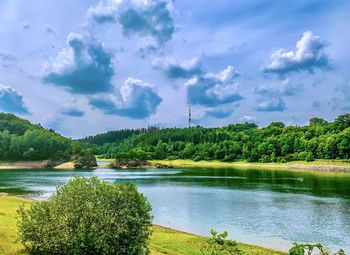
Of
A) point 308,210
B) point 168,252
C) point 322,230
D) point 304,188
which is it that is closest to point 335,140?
point 304,188

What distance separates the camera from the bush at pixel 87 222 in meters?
21.7

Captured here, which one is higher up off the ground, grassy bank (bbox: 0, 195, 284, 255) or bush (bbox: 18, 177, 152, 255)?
bush (bbox: 18, 177, 152, 255)

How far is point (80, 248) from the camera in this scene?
70.9 feet

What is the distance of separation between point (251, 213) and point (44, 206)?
138ft

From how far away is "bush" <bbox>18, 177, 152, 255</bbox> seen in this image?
71.1 feet

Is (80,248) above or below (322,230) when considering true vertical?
above

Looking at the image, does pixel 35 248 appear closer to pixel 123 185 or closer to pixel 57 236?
pixel 57 236

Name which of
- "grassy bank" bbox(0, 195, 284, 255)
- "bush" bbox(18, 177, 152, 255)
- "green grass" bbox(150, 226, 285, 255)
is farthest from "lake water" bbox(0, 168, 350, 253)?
"bush" bbox(18, 177, 152, 255)

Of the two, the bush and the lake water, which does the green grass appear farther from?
the bush

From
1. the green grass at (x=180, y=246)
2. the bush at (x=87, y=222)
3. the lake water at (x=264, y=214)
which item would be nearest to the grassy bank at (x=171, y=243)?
the green grass at (x=180, y=246)

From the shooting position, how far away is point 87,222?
21.9m

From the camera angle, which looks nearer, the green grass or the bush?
the bush

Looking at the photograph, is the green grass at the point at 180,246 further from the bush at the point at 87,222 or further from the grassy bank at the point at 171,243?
the bush at the point at 87,222

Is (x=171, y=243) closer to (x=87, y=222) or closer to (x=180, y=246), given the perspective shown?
(x=180, y=246)
